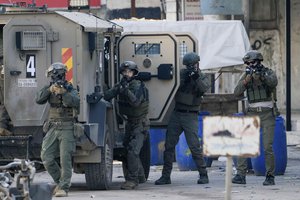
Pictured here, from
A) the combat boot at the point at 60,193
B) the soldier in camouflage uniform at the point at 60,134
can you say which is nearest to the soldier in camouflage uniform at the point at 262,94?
the soldier in camouflage uniform at the point at 60,134

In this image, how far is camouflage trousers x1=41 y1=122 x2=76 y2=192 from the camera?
13938 mm

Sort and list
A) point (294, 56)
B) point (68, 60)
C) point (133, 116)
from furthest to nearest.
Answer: point (294, 56) → point (133, 116) → point (68, 60)

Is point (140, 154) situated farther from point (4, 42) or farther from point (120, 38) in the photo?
point (4, 42)

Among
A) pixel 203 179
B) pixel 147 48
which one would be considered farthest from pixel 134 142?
pixel 147 48

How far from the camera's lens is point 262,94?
50.6 feet

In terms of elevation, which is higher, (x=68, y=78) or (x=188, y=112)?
(x=68, y=78)

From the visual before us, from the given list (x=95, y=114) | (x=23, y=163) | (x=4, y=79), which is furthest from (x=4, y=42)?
(x=23, y=163)

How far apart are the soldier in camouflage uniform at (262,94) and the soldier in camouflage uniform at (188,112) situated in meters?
0.58

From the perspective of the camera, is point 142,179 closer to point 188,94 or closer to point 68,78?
point 188,94

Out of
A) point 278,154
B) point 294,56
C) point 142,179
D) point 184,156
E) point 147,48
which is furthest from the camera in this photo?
point 294,56

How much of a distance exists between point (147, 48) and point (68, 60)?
2.02 metres

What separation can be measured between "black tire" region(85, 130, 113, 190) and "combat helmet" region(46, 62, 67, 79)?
1354mm

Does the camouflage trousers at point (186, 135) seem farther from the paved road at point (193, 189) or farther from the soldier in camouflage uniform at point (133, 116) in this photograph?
the soldier in camouflage uniform at point (133, 116)

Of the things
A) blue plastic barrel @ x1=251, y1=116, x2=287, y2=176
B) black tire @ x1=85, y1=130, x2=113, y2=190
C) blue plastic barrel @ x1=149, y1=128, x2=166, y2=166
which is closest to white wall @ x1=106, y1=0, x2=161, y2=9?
blue plastic barrel @ x1=149, y1=128, x2=166, y2=166
